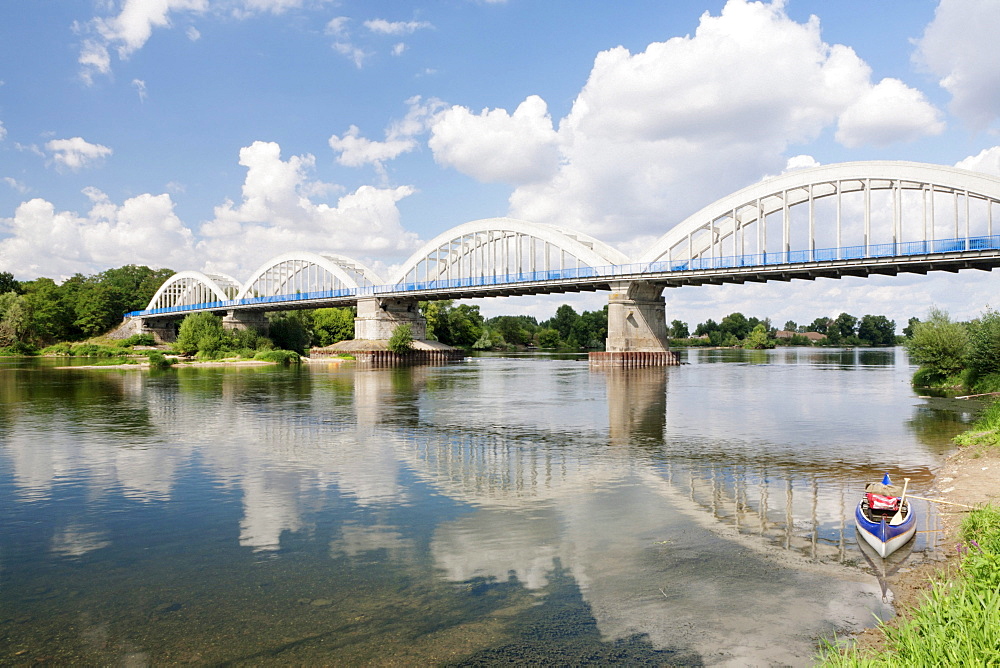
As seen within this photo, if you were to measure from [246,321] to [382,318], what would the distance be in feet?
Answer: 108

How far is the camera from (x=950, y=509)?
11.8 m

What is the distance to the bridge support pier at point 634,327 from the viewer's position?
71.3m

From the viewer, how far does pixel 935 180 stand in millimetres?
57375

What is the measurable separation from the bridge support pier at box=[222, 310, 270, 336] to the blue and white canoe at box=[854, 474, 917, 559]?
112776 millimetres

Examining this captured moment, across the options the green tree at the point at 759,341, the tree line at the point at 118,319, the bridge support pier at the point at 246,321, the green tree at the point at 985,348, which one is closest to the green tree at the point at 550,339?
the tree line at the point at 118,319

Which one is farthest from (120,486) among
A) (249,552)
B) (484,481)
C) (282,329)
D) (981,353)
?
(282,329)

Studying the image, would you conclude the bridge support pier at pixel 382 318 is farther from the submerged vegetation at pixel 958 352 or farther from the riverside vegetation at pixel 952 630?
the riverside vegetation at pixel 952 630

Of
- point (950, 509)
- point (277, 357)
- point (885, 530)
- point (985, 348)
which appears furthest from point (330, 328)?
point (885, 530)

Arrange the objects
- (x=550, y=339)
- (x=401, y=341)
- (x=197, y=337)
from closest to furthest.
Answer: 1. (x=197, y=337)
2. (x=401, y=341)
3. (x=550, y=339)

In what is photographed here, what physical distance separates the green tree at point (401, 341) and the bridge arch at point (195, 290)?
4647cm

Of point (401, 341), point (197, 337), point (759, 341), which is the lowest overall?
point (759, 341)

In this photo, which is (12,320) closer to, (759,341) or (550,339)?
(550,339)

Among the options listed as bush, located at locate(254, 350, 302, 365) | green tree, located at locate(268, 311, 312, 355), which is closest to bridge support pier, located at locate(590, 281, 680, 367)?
bush, located at locate(254, 350, 302, 365)

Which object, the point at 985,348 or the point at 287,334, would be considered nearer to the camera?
the point at 985,348
